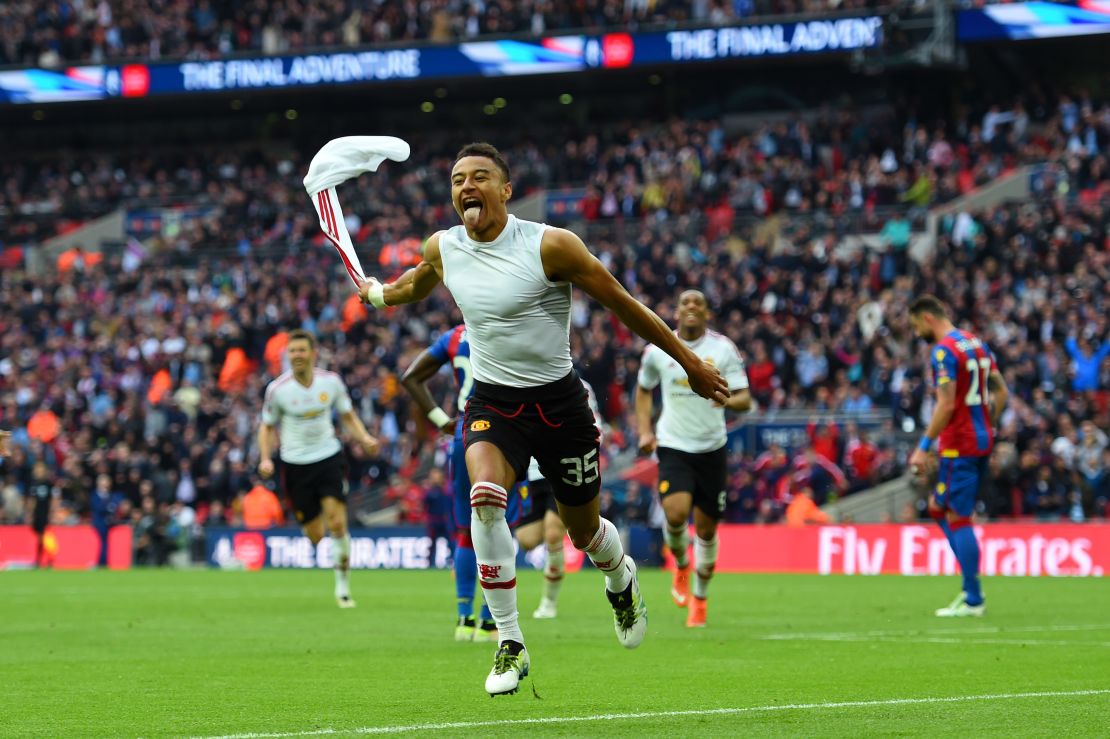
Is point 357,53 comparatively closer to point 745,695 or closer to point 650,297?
point 650,297

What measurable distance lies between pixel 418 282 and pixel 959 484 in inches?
309

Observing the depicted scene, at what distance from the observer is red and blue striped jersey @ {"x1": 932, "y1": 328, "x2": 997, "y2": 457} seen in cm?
1527

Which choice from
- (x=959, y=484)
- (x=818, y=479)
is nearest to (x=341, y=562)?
(x=959, y=484)

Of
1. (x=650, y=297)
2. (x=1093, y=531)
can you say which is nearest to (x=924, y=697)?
(x=1093, y=531)

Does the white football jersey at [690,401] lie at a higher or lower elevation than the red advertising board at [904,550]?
higher

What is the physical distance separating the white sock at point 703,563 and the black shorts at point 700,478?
24 cm

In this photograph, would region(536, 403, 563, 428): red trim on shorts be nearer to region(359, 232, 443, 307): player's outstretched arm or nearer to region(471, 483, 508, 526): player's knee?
region(471, 483, 508, 526): player's knee

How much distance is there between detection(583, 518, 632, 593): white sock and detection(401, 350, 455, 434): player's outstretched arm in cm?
446

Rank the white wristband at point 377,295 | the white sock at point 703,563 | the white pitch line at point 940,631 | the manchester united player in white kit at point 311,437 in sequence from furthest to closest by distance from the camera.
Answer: the manchester united player in white kit at point 311,437 < the white sock at point 703,563 < the white pitch line at point 940,631 < the white wristband at point 377,295

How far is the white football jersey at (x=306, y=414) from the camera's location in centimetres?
1827

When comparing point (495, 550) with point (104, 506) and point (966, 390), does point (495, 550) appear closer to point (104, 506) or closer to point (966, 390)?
point (966, 390)

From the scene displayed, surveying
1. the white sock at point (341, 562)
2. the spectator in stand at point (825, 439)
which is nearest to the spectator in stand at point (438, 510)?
the spectator in stand at point (825, 439)

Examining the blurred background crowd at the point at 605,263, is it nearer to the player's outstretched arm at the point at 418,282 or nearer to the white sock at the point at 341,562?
the white sock at the point at 341,562

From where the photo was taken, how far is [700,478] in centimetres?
1467
